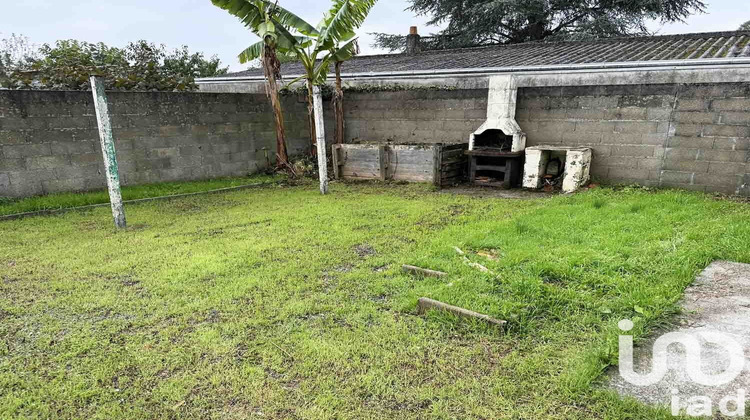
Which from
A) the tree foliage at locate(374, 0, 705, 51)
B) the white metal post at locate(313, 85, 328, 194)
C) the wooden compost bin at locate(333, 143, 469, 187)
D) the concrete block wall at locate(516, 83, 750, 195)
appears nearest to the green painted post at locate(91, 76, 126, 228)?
the white metal post at locate(313, 85, 328, 194)

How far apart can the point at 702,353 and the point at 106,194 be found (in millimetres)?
6993

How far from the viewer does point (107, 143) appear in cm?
441

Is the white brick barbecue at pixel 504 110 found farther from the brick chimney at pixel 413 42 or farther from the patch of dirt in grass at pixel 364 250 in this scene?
the brick chimney at pixel 413 42

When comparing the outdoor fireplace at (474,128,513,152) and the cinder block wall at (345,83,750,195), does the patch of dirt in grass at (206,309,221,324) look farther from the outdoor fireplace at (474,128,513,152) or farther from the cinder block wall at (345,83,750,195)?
the cinder block wall at (345,83,750,195)

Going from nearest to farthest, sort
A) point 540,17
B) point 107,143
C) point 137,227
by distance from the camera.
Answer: point 107,143
point 137,227
point 540,17

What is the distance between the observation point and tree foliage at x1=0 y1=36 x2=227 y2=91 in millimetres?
6979

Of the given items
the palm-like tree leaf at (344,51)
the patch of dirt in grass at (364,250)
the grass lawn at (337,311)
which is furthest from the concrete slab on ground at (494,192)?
the palm-like tree leaf at (344,51)

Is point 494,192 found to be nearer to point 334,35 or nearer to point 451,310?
point 334,35

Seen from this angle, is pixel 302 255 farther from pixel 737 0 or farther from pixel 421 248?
pixel 737 0

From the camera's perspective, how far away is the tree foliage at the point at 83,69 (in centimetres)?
698

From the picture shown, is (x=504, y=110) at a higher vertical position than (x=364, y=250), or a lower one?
higher

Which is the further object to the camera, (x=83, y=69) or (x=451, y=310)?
(x=83, y=69)

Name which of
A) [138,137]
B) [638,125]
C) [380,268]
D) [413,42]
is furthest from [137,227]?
[413,42]

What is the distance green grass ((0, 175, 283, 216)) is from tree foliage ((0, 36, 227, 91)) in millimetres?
1788
